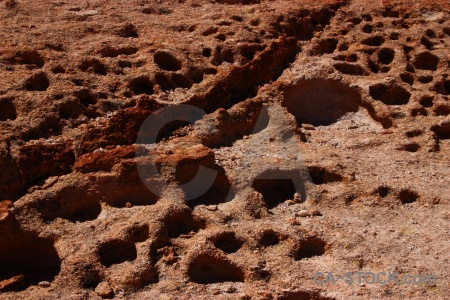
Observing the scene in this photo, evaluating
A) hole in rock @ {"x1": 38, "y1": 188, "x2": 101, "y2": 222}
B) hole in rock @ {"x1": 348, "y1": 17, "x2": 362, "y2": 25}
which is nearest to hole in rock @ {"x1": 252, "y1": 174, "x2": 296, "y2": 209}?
hole in rock @ {"x1": 38, "y1": 188, "x2": 101, "y2": 222}

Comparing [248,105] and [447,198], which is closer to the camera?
[447,198]

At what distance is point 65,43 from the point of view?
5.18 m

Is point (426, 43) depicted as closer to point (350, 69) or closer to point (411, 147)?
point (350, 69)

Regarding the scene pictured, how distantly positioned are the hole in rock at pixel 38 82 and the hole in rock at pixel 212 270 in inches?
75.8

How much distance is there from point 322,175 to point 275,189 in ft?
1.16

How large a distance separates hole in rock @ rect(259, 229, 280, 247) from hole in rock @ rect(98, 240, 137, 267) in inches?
31.7

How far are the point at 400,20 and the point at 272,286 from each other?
3.38m

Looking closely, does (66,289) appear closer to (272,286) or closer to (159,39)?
(272,286)

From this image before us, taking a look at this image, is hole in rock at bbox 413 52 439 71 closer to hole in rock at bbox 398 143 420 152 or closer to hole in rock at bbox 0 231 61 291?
hole in rock at bbox 398 143 420 152

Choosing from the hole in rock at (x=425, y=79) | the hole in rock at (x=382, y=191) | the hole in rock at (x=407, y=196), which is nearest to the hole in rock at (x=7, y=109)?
the hole in rock at (x=382, y=191)

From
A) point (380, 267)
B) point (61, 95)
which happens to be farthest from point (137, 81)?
point (380, 267)

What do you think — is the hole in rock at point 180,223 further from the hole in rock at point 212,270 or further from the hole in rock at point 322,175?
the hole in rock at point 322,175

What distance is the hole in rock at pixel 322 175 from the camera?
175 inches

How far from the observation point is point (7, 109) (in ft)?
14.6
